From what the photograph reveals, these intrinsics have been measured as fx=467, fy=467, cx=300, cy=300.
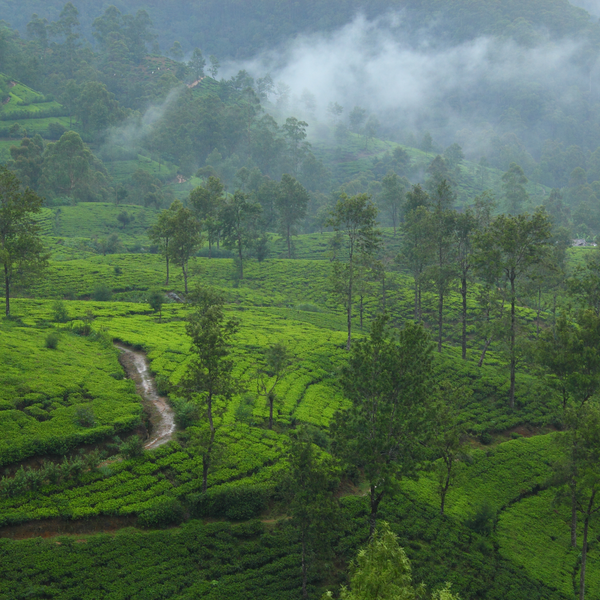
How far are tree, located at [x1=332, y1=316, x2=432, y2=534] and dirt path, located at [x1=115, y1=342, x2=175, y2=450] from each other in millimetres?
13530

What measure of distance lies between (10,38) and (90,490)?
20339cm

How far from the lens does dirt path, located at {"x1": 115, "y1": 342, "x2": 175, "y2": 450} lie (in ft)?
103

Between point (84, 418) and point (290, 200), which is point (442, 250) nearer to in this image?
point (84, 418)

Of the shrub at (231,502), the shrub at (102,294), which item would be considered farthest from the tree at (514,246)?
the shrub at (102,294)

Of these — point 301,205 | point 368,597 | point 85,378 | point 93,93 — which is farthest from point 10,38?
point 368,597

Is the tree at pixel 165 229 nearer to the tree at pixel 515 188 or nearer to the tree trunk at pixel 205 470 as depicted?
the tree trunk at pixel 205 470

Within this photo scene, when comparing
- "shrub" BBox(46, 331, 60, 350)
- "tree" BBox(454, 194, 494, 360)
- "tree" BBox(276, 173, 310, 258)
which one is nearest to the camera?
"shrub" BBox(46, 331, 60, 350)

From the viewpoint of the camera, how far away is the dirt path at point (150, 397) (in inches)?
1241

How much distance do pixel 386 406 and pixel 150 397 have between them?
2041 cm

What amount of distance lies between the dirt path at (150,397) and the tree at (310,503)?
12151 millimetres

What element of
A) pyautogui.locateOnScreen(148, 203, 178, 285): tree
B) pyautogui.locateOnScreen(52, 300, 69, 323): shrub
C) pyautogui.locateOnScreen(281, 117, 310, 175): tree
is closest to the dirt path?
pyautogui.locateOnScreen(52, 300, 69, 323): shrub

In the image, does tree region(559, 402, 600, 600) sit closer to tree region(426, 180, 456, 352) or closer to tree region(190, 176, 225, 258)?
tree region(426, 180, 456, 352)

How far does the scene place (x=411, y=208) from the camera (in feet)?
229

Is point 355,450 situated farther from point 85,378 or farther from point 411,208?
point 411,208
